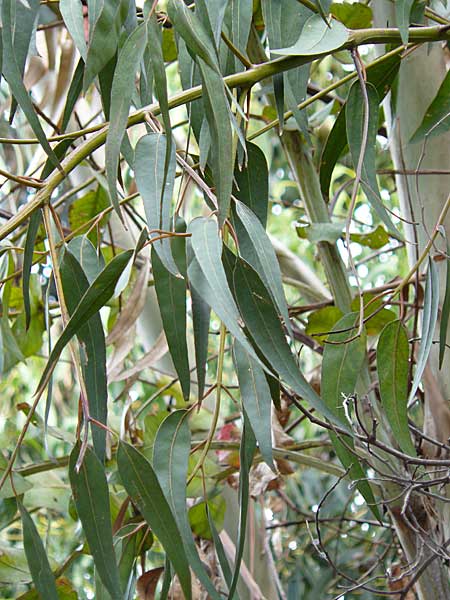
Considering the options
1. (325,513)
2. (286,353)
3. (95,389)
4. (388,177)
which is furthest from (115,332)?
(325,513)

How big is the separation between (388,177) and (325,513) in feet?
2.33

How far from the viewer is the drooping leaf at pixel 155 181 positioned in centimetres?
48

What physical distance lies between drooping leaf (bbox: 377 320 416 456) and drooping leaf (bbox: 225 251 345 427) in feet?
0.53

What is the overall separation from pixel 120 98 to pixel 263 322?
0.15m

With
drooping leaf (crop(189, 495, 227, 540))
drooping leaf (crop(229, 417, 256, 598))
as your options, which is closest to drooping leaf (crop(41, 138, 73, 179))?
drooping leaf (crop(229, 417, 256, 598))

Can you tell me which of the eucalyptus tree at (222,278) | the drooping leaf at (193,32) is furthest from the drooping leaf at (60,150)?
the drooping leaf at (193,32)

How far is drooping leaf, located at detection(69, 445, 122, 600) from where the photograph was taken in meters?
0.52

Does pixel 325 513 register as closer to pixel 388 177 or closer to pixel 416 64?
pixel 388 177

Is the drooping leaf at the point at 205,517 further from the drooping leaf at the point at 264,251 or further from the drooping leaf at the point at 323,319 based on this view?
the drooping leaf at the point at 264,251

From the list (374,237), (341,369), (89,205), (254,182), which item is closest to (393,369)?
(341,369)

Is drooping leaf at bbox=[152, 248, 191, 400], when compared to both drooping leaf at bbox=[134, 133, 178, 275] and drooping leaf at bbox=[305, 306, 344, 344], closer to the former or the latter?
drooping leaf at bbox=[134, 133, 178, 275]

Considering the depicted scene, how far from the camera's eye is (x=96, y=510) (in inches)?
20.5

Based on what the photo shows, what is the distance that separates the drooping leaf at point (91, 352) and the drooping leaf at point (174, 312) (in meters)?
0.05

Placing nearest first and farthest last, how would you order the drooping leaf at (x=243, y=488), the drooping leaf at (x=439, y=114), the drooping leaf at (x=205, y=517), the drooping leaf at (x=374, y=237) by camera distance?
the drooping leaf at (x=243, y=488) → the drooping leaf at (x=439, y=114) → the drooping leaf at (x=205, y=517) → the drooping leaf at (x=374, y=237)
